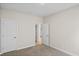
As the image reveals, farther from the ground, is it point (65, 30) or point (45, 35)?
point (65, 30)

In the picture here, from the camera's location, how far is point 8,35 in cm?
228

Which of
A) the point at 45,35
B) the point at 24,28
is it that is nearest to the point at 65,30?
the point at 45,35

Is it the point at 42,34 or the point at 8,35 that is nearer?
the point at 42,34

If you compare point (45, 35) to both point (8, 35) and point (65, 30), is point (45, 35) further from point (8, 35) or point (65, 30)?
point (8, 35)

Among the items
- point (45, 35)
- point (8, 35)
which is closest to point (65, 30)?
point (45, 35)

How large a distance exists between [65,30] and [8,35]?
1.79m

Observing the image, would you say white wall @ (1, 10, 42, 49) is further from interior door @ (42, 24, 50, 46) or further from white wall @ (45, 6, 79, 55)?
white wall @ (45, 6, 79, 55)

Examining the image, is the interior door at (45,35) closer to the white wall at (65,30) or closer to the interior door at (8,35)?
the white wall at (65,30)

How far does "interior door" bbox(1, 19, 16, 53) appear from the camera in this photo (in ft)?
7.05

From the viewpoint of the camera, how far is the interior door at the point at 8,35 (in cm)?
215

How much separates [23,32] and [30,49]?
20.8 inches

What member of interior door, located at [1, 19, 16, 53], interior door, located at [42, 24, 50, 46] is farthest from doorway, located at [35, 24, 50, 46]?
interior door, located at [1, 19, 16, 53]

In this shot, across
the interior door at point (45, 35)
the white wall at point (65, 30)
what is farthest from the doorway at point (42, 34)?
the white wall at point (65, 30)

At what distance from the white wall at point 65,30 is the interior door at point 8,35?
1.04 meters
